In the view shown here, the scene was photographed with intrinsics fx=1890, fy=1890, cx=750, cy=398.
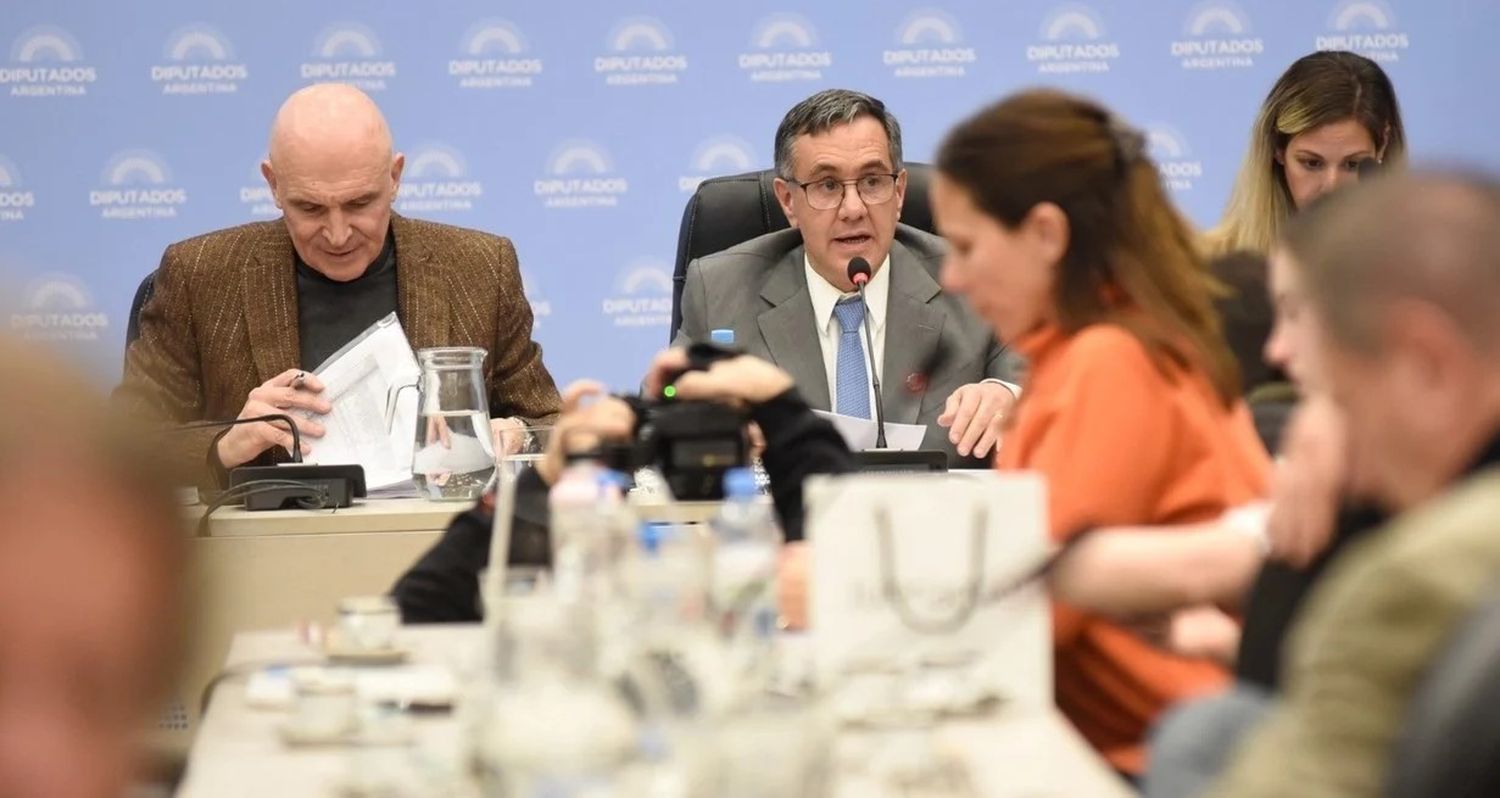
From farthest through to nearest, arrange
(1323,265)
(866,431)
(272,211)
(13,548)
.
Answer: (272,211), (866,431), (1323,265), (13,548)

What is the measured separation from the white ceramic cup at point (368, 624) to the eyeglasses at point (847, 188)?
83.0 inches

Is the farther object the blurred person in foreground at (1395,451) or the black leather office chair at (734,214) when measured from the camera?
the black leather office chair at (734,214)

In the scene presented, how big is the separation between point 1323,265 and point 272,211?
4.35 m

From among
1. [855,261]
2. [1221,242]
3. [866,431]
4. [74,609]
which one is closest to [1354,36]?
[1221,242]

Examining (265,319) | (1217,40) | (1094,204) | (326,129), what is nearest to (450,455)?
(265,319)

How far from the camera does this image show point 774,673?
1.50m

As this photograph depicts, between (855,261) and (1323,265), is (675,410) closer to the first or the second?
(1323,265)

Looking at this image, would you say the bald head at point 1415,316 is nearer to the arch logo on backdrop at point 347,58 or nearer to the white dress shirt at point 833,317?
the white dress shirt at point 833,317

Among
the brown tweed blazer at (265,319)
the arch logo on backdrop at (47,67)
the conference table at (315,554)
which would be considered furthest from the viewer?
the arch logo on backdrop at (47,67)

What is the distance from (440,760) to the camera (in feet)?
4.59

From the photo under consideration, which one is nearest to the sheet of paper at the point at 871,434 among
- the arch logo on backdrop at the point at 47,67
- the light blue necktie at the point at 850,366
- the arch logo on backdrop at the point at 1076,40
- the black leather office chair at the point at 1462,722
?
the light blue necktie at the point at 850,366

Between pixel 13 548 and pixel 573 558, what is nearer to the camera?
pixel 13 548

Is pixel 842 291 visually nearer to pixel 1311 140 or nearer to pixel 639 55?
pixel 1311 140

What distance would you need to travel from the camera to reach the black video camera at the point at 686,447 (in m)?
2.04
